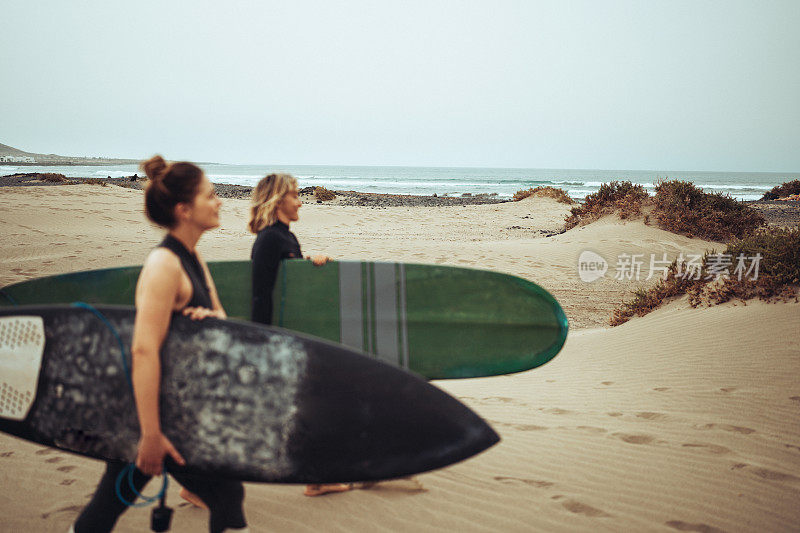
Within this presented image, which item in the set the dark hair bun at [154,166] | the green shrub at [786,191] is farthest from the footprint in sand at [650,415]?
the green shrub at [786,191]

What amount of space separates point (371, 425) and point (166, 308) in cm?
86

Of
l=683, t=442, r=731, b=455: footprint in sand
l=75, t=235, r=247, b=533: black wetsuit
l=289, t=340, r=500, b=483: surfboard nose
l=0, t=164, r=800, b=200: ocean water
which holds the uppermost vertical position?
l=0, t=164, r=800, b=200: ocean water

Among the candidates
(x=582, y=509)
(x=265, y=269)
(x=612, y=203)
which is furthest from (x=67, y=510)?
(x=612, y=203)

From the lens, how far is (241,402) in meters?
1.83

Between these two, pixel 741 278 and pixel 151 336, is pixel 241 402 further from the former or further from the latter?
pixel 741 278

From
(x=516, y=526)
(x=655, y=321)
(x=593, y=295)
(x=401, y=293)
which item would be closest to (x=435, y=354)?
(x=401, y=293)

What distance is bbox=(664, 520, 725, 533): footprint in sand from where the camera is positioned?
2488 millimetres

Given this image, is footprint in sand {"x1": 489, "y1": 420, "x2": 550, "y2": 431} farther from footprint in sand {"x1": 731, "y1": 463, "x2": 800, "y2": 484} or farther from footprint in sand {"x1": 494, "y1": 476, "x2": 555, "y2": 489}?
footprint in sand {"x1": 731, "y1": 463, "x2": 800, "y2": 484}

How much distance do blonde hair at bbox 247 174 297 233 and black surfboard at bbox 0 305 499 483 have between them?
49.3 inches

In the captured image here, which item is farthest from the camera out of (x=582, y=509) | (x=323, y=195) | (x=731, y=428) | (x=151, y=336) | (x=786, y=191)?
(x=786, y=191)

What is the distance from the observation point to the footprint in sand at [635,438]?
3.49 metres

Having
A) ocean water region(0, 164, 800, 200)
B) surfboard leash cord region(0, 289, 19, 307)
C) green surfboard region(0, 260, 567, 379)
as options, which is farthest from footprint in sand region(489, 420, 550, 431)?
ocean water region(0, 164, 800, 200)

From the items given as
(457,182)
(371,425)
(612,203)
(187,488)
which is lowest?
(187,488)

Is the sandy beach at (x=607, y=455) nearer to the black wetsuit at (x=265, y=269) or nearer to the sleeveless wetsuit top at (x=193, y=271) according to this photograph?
the black wetsuit at (x=265, y=269)
